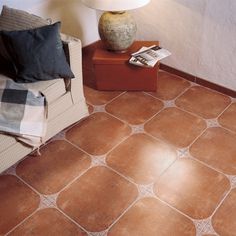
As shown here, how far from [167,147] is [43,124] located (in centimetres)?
79

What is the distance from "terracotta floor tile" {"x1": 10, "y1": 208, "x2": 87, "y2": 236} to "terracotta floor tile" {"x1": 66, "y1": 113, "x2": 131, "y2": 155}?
19.0 inches

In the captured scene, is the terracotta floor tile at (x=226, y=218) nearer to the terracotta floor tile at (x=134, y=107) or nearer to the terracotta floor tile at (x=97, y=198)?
the terracotta floor tile at (x=97, y=198)

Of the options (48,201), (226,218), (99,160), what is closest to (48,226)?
(48,201)

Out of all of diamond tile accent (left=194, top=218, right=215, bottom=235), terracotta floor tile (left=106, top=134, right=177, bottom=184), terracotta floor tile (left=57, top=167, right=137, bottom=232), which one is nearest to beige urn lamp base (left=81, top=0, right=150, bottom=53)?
terracotta floor tile (left=106, top=134, right=177, bottom=184)

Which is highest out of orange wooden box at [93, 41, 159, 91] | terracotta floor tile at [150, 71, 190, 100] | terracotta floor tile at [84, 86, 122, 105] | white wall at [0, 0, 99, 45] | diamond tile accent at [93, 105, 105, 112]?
white wall at [0, 0, 99, 45]

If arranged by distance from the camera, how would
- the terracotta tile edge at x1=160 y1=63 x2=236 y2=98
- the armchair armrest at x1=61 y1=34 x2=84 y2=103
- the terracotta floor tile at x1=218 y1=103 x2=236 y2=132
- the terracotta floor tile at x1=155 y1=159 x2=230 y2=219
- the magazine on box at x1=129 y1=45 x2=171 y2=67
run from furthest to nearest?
1. the terracotta tile edge at x1=160 y1=63 x2=236 y2=98
2. the magazine on box at x1=129 y1=45 x2=171 y2=67
3. the terracotta floor tile at x1=218 y1=103 x2=236 y2=132
4. the armchair armrest at x1=61 y1=34 x2=84 y2=103
5. the terracotta floor tile at x1=155 y1=159 x2=230 y2=219

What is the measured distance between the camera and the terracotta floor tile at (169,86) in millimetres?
2346

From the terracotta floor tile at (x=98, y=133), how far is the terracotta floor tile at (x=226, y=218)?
751 millimetres

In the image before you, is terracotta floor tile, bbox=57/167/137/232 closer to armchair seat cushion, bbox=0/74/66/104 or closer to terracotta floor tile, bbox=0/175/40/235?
terracotta floor tile, bbox=0/175/40/235

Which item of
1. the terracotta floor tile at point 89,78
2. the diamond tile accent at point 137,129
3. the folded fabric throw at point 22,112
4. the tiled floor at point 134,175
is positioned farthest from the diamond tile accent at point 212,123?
the folded fabric throw at point 22,112

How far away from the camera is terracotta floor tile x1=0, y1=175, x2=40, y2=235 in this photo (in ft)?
5.14

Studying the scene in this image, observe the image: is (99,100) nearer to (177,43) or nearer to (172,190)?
(177,43)

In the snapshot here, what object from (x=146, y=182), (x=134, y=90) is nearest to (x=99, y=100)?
(x=134, y=90)

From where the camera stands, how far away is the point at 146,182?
5.64 ft
